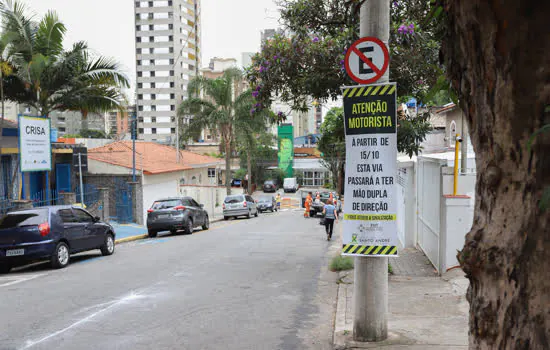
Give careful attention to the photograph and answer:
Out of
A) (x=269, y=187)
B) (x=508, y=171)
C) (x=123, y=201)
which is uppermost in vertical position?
(x=508, y=171)

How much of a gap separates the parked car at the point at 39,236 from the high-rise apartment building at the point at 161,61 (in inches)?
3188

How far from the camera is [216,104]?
37844 mm

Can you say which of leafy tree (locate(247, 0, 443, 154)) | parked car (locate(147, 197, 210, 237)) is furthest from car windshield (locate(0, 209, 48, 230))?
parked car (locate(147, 197, 210, 237))

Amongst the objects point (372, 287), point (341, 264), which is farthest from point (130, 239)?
point (372, 287)

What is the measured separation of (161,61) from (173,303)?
3619 inches

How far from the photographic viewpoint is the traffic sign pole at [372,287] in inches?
238

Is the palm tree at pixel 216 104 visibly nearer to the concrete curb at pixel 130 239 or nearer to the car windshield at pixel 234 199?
the car windshield at pixel 234 199

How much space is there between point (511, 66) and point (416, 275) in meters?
8.34

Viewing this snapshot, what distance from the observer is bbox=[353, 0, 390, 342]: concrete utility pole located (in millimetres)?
6043

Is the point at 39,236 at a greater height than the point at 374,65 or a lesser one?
lesser

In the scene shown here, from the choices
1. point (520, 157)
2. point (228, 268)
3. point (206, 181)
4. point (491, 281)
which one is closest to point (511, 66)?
point (520, 157)

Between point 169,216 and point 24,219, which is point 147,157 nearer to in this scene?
point 169,216

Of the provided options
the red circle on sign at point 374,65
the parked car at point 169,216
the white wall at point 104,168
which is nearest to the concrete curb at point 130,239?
the parked car at point 169,216

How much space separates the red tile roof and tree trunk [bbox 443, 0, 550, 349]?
82.3 ft
